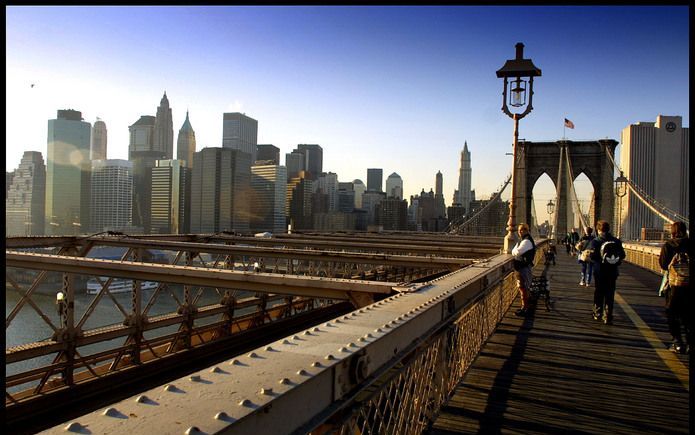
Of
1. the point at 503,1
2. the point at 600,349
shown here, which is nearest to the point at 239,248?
the point at 600,349

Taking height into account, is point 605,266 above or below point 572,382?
above

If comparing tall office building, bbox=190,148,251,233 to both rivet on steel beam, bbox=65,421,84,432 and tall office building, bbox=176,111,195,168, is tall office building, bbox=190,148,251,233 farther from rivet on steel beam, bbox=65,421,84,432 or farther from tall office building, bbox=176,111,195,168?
rivet on steel beam, bbox=65,421,84,432

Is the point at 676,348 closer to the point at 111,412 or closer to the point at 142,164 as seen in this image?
the point at 111,412

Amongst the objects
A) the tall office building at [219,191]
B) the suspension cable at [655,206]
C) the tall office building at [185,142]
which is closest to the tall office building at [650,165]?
the suspension cable at [655,206]

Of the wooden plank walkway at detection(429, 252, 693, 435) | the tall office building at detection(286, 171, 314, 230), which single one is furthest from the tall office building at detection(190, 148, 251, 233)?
the wooden plank walkway at detection(429, 252, 693, 435)

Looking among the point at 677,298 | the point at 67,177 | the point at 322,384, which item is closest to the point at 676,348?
the point at 677,298

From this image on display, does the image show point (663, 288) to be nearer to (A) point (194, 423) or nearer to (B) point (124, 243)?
(A) point (194, 423)

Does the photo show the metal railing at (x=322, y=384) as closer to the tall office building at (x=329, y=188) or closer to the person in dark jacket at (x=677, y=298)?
the person in dark jacket at (x=677, y=298)
